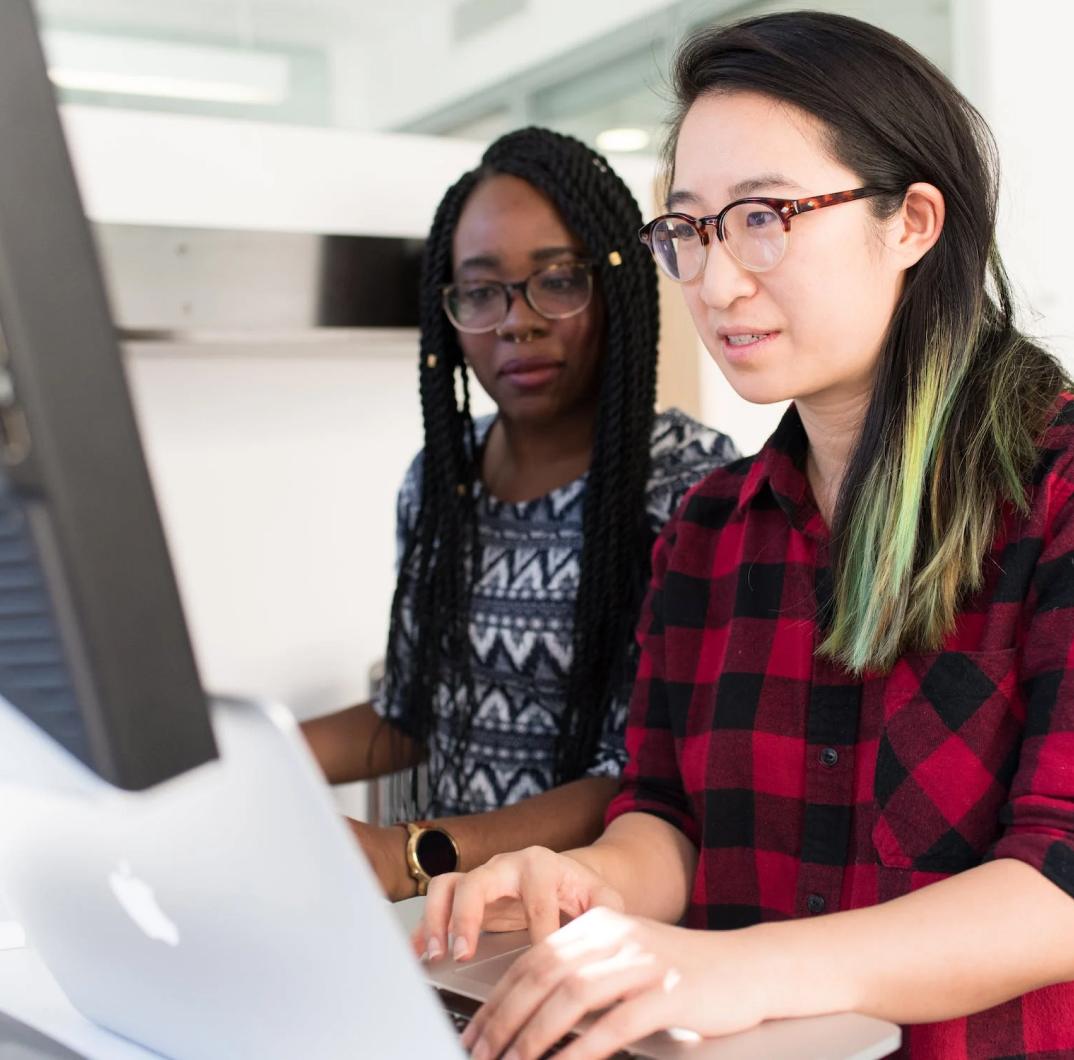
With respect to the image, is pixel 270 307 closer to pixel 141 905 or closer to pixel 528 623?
pixel 528 623

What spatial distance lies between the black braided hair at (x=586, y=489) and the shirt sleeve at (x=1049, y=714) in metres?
0.61

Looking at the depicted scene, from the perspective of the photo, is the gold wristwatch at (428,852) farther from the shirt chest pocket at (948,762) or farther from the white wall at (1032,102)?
the white wall at (1032,102)

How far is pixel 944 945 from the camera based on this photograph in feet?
2.77

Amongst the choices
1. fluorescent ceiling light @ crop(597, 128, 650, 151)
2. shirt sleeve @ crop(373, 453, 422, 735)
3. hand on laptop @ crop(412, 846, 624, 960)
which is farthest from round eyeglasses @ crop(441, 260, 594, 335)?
fluorescent ceiling light @ crop(597, 128, 650, 151)

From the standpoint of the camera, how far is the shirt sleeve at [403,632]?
175 cm

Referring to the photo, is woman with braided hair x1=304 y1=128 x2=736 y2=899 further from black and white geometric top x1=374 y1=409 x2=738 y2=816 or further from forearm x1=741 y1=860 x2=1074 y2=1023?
forearm x1=741 y1=860 x2=1074 y2=1023

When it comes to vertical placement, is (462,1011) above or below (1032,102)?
below

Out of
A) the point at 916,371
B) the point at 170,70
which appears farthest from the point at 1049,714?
the point at 170,70

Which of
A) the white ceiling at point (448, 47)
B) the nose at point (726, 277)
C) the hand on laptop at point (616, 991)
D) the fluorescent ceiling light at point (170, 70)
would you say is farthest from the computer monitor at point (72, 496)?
the fluorescent ceiling light at point (170, 70)

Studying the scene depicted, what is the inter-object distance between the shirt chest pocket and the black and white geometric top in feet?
1.82

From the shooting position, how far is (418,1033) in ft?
1.61

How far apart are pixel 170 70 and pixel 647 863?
162cm

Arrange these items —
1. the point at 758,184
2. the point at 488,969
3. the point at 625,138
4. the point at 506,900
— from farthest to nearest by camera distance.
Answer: the point at 625,138 → the point at 758,184 → the point at 506,900 → the point at 488,969

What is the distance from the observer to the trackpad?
813 millimetres
